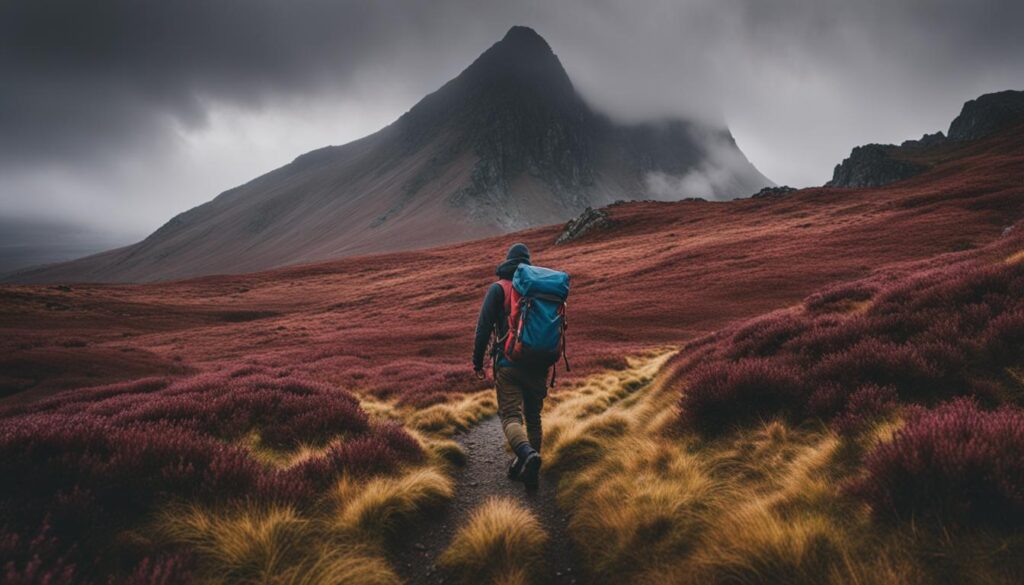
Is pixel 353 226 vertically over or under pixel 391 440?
over

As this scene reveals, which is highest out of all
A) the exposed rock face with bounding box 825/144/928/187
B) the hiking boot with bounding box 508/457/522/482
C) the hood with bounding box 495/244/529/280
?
the exposed rock face with bounding box 825/144/928/187

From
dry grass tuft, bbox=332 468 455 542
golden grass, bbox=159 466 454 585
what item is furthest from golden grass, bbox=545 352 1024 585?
golden grass, bbox=159 466 454 585

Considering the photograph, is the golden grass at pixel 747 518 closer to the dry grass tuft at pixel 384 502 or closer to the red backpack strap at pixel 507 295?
the dry grass tuft at pixel 384 502

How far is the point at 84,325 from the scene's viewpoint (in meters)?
41.0

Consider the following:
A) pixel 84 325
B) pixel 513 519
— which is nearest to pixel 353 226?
pixel 84 325

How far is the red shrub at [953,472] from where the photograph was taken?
2535 mm

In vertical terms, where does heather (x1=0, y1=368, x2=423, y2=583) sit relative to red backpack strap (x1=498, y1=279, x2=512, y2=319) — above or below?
below

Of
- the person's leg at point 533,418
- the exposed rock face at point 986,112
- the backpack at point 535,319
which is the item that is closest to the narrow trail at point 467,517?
the person's leg at point 533,418

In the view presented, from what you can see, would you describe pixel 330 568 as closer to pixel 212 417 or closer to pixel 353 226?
pixel 212 417

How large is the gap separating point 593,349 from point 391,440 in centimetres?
1401

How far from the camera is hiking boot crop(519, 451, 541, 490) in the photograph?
5305mm

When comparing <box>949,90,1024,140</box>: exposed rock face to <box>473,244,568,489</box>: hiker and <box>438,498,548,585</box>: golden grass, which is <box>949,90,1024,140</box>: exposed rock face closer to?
<box>473,244,568,489</box>: hiker

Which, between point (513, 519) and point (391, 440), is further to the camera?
point (391, 440)

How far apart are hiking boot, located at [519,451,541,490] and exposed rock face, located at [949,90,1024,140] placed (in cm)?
22287
